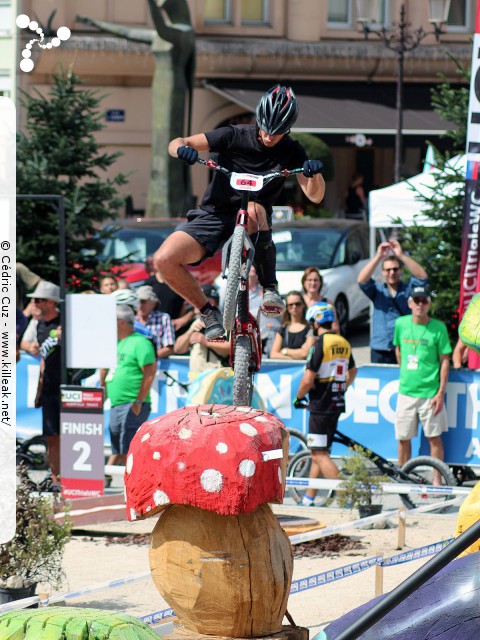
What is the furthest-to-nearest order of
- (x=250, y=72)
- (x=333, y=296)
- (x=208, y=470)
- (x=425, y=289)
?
(x=250, y=72), (x=333, y=296), (x=425, y=289), (x=208, y=470)

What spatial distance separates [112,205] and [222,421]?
1082cm

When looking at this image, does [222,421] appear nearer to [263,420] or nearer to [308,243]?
[263,420]

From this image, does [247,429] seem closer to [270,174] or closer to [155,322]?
[270,174]

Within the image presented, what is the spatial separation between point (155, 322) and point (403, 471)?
9.68 ft

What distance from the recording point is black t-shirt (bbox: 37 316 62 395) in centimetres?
1077

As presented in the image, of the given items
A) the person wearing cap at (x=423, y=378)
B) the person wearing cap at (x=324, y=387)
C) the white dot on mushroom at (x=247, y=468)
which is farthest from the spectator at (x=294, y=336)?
the white dot on mushroom at (x=247, y=468)

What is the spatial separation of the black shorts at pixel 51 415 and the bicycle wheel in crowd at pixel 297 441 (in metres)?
1.98

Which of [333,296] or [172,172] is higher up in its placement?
[172,172]

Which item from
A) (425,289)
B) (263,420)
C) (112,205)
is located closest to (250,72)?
(112,205)

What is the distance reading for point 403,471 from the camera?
10.3 m

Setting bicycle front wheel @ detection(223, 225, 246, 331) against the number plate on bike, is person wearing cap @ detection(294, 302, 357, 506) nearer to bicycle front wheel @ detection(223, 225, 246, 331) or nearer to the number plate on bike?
bicycle front wheel @ detection(223, 225, 246, 331)

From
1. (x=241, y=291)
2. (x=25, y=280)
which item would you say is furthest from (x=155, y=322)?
(x=241, y=291)

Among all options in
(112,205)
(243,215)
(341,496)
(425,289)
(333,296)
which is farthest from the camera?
(333,296)

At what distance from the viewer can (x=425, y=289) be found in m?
11.0
